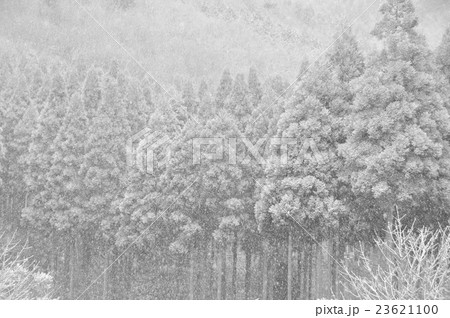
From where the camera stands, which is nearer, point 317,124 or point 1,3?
point 317,124

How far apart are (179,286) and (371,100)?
15.7 metres

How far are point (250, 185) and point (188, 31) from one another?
104 meters

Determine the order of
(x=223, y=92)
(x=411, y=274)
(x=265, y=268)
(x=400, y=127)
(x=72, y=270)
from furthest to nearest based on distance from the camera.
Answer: (x=223, y=92) < (x=72, y=270) < (x=265, y=268) < (x=400, y=127) < (x=411, y=274)

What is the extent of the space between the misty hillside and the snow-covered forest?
161 ft

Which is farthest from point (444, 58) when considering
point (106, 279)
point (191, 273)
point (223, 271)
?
point (106, 279)

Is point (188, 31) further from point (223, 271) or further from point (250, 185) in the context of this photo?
point (250, 185)

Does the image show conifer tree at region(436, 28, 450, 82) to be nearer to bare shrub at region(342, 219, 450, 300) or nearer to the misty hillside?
bare shrub at region(342, 219, 450, 300)

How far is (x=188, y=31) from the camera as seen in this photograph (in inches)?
5022

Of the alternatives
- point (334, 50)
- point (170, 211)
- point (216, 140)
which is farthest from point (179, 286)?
point (334, 50)

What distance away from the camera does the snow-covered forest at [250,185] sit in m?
21.1

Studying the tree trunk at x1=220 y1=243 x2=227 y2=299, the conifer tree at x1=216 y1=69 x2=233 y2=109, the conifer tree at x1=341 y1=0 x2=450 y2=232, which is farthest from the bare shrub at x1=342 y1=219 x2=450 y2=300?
the conifer tree at x1=216 y1=69 x2=233 y2=109

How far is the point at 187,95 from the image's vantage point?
45.5 meters

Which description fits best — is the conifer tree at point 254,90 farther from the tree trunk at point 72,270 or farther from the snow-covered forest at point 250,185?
the tree trunk at point 72,270
